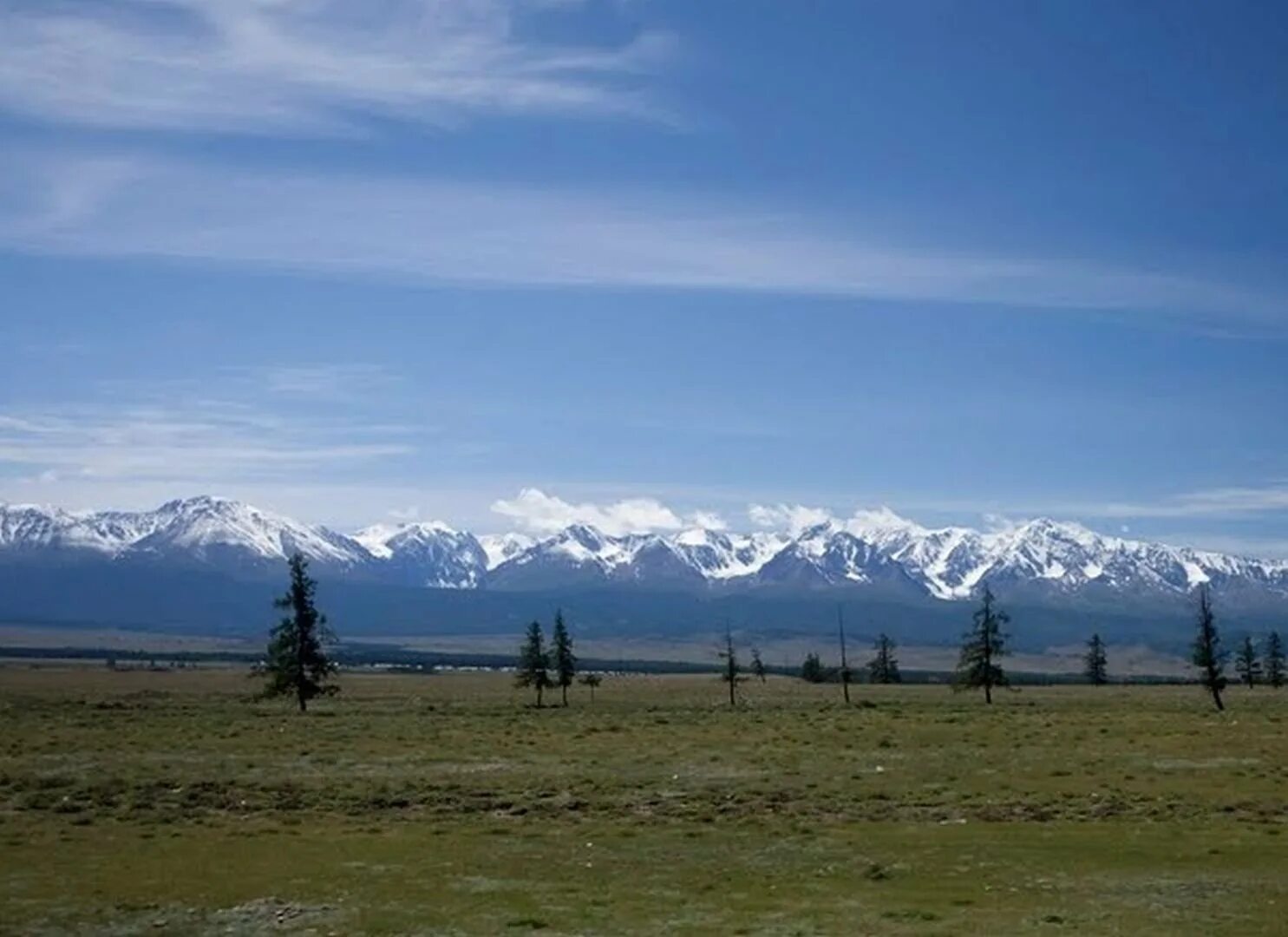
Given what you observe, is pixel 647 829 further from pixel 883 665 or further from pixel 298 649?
pixel 883 665

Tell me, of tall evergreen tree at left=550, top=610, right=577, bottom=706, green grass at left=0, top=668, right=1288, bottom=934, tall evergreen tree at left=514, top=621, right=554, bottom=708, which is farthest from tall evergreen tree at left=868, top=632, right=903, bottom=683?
green grass at left=0, top=668, right=1288, bottom=934

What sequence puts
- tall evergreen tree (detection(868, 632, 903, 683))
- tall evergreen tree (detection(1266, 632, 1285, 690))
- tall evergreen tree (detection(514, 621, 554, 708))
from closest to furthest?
tall evergreen tree (detection(514, 621, 554, 708)) → tall evergreen tree (detection(1266, 632, 1285, 690)) → tall evergreen tree (detection(868, 632, 903, 683))

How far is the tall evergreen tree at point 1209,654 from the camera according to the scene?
99.2 m

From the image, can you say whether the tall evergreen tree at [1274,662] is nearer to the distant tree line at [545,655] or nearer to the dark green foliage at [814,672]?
the distant tree line at [545,655]

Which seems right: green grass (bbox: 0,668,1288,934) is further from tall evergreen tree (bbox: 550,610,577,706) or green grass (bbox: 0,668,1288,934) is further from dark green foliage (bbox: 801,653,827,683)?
dark green foliage (bbox: 801,653,827,683)

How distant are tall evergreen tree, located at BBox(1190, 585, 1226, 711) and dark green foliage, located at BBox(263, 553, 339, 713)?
65911 mm

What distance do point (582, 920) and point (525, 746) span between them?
39.3 meters

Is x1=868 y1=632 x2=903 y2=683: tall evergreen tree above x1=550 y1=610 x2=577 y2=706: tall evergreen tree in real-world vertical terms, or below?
below

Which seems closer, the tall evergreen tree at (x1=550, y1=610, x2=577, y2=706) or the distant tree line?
the distant tree line

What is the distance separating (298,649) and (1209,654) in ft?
227

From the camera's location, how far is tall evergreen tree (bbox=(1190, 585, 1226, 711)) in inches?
3907

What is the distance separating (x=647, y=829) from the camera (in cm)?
3669

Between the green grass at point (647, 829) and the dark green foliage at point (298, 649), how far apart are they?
20.4 metres

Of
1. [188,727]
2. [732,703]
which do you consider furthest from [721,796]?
[732,703]
